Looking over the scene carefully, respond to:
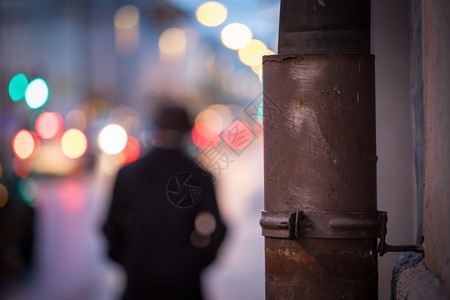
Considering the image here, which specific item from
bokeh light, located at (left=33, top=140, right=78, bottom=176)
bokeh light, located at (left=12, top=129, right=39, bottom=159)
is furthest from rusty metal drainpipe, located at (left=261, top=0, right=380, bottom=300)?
bokeh light, located at (left=33, top=140, right=78, bottom=176)

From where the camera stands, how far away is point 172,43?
2197 inches

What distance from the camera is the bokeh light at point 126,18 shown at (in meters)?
54.8

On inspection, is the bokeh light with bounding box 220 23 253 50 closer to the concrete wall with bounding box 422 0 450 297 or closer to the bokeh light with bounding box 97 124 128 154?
the concrete wall with bounding box 422 0 450 297

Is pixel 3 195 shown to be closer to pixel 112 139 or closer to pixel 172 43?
pixel 112 139

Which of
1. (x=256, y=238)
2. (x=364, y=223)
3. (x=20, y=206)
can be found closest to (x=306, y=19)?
(x=364, y=223)

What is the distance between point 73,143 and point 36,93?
4222 mm

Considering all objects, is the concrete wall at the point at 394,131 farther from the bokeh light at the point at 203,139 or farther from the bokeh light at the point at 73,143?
the bokeh light at the point at 73,143

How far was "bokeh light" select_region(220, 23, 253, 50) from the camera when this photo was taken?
19.2 m

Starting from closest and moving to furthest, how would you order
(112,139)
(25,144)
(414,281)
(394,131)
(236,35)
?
(414,281), (394,131), (236,35), (25,144), (112,139)

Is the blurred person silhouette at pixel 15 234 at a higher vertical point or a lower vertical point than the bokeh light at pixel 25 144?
lower

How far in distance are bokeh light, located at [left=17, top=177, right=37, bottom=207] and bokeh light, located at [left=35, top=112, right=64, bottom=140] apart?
34.8 m

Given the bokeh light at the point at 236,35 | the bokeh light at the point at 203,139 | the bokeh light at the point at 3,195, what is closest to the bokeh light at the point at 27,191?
the bokeh light at the point at 3,195

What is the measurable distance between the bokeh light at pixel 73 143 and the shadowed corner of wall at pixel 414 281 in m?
40.1

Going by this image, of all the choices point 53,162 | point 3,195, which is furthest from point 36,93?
point 3,195
